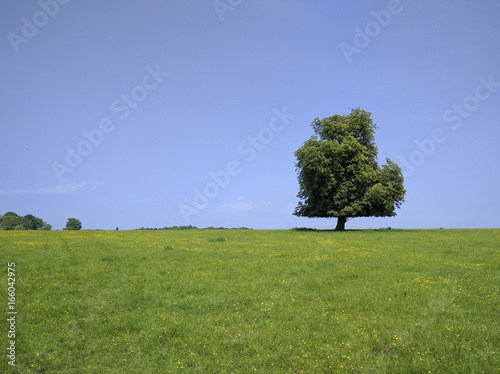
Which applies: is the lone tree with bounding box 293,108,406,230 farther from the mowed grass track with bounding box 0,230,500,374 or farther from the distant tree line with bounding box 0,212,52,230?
the distant tree line with bounding box 0,212,52,230

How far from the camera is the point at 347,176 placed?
5394cm

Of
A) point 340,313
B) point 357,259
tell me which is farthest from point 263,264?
point 340,313

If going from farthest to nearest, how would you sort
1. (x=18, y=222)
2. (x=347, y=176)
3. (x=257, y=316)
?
(x=18, y=222) < (x=347, y=176) < (x=257, y=316)

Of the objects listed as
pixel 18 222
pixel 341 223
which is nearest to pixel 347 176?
pixel 341 223

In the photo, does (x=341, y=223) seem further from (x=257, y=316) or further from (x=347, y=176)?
(x=257, y=316)

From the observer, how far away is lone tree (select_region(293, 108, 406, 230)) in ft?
168

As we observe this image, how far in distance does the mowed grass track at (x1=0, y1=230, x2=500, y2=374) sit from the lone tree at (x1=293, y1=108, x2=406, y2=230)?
29.7 metres

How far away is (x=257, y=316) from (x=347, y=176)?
147 ft

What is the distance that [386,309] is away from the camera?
515 inches

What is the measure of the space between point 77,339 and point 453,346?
1262cm

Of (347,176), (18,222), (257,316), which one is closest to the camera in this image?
(257,316)

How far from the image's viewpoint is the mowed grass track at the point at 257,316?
978 centimetres

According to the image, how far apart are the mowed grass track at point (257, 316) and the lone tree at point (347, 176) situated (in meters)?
29.7

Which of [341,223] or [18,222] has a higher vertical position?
[341,223]
